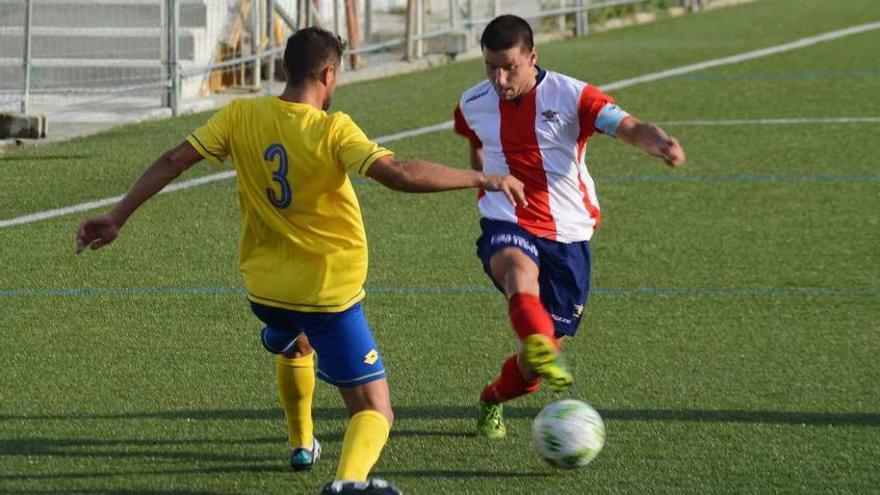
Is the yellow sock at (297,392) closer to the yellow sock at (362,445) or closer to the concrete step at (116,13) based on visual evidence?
the yellow sock at (362,445)

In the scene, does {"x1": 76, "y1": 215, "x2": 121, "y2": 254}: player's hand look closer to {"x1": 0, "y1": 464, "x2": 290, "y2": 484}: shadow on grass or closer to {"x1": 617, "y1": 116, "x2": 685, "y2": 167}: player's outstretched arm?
{"x1": 0, "y1": 464, "x2": 290, "y2": 484}: shadow on grass

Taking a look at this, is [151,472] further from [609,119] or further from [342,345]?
[609,119]

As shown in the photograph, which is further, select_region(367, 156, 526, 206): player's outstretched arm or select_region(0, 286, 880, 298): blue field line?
select_region(0, 286, 880, 298): blue field line

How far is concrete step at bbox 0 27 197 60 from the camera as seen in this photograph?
15727 millimetres

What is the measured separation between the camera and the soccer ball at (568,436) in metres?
6.00

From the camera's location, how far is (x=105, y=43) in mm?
16547

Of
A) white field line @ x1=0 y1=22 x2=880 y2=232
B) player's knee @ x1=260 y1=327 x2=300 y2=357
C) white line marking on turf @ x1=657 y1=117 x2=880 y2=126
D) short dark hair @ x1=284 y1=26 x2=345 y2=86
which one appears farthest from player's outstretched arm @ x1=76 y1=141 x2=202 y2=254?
white line marking on turf @ x1=657 y1=117 x2=880 y2=126

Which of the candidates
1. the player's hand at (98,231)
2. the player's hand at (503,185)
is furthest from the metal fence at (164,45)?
the player's hand at (503,185)

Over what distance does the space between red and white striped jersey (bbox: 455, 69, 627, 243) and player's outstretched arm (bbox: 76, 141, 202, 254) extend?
1.56 metres

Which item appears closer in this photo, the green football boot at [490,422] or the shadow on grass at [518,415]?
the green football boot at [490,422]

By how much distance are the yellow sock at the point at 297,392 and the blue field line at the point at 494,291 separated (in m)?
3.00

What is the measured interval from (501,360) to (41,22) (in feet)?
29.3

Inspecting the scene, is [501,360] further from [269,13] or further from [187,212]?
[269,13]

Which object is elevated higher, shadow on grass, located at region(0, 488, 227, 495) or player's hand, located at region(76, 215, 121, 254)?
player's hand, located at region(76, 215, 121, 254)
